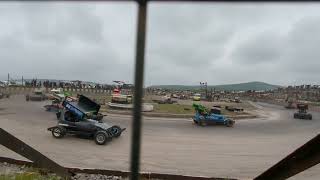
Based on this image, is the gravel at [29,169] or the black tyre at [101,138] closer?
the gravel at [29,169]

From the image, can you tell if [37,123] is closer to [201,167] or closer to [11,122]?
[11,122]

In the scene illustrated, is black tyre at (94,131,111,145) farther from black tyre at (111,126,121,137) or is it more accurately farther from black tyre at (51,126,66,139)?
black tyre at (51,126,66,139)

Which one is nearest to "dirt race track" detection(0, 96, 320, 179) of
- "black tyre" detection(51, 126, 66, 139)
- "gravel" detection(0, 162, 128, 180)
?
"black tyre" detection(51, 126, 66, 139)

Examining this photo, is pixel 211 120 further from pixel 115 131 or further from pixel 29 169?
pixel 29 169

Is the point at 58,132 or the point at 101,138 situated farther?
the point at 58,132

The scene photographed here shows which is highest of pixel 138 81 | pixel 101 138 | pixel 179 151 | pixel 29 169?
pixel 138 81

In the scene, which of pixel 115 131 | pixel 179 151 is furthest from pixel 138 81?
pixel 115 131

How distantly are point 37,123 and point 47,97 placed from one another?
126 ft

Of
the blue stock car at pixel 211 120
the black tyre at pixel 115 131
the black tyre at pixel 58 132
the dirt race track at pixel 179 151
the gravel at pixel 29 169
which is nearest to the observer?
the gravel at pixel 29 169

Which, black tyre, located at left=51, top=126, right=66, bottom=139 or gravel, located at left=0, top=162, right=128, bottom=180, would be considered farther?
black tyre, located at left=51, top=126, right=66, bottom=139

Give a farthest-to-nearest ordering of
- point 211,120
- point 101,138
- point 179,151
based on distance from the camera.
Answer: point 211,120
point 101,138
point 179,151

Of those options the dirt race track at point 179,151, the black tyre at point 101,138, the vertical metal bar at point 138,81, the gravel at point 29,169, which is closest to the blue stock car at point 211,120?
the dirt race track at point 179,151

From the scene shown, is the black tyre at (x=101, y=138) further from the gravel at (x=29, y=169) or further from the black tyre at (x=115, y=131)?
the gravel at (x=29, y=169)

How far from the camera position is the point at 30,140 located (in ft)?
61.0
